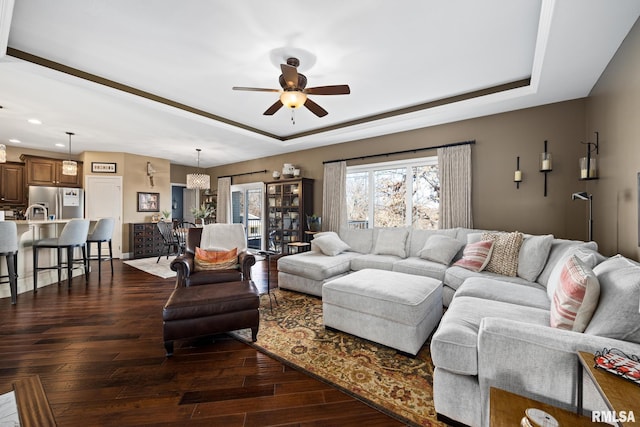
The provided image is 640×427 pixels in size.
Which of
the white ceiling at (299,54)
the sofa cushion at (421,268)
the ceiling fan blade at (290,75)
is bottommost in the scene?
the sofa cushion at (421,268)

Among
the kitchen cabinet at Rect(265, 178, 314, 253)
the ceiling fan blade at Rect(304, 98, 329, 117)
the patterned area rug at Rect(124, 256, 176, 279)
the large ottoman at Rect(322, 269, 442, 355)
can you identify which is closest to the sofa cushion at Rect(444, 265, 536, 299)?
the large ottoman at Rect(322, 269, 442, 355)

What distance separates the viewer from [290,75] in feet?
8.08

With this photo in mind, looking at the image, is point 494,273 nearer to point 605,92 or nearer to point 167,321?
point 605,92

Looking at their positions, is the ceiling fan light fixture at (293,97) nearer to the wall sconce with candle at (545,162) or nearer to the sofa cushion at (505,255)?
the sofa cushion at (505,255)

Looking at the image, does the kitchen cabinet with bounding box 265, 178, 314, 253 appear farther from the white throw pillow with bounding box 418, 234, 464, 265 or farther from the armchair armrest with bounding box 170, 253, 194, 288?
the armchair armrest with bounding box 170, 253, 194, 288

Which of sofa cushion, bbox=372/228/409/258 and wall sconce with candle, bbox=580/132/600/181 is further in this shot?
sofa cushion, bbox=372/228/409/258

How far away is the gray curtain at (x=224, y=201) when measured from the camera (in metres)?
7.77

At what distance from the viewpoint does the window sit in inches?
174

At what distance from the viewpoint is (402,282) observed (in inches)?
99.3

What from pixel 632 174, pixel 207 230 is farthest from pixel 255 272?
pixel 632 174

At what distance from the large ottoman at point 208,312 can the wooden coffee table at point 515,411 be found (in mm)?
1863

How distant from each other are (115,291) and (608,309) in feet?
17.0

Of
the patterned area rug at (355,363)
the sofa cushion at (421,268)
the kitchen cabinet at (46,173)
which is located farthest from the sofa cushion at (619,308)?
the kitchen cabinet at (46,173)

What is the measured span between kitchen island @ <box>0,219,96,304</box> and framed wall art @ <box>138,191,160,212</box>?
245cm
